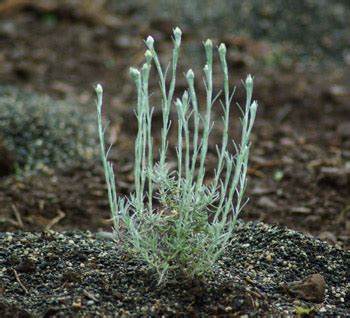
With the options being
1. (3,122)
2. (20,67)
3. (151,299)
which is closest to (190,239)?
(151,299)

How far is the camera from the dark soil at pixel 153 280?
7.83ft

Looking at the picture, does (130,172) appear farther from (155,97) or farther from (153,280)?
(153,280)

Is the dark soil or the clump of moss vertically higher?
the dark soil

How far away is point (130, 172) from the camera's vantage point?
435 centimetres

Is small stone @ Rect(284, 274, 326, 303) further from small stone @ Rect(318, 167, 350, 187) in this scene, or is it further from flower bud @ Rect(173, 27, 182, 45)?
small stone @ Rect(318, 167, 350, 187)

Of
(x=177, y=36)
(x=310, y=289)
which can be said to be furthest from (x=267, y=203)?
(x=177, y=36)

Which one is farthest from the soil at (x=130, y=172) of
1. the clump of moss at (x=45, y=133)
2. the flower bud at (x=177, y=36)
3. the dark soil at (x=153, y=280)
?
the flower bud at (x=177, y=36)

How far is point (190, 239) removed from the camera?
247 centimetres

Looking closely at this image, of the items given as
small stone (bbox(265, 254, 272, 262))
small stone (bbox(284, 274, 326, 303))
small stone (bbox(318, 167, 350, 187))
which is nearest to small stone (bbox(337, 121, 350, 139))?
small stone (bbox(318, 167, 350, 187))

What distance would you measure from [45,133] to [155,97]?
1.17 metres

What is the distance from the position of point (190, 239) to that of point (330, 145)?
8.28 feet

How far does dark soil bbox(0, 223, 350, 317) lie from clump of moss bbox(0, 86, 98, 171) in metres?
1.49

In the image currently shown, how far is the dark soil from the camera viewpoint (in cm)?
239

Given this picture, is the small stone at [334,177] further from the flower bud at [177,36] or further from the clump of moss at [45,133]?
the flower bud at [177,36]
